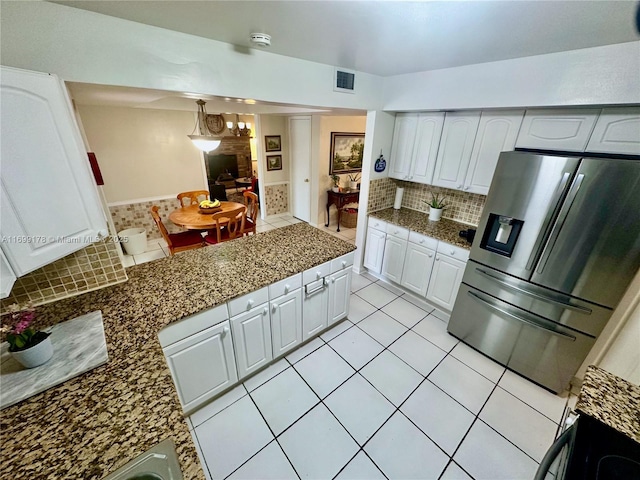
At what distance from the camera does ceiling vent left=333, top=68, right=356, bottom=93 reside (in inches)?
85.5

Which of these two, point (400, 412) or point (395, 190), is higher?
point (395, 190)

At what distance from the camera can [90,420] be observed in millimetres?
870

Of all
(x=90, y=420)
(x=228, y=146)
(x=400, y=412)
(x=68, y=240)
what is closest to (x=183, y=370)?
(x=90, y=420)

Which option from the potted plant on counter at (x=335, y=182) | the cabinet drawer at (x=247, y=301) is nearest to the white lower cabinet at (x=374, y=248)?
the cabinet drawer at (x=247, y=301)

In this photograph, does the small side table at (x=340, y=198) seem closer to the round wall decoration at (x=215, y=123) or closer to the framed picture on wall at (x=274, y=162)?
the framed picture on wall at (x=274, y=162)

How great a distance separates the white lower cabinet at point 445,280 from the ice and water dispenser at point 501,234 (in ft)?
1.32

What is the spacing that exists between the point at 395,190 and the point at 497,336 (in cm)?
196

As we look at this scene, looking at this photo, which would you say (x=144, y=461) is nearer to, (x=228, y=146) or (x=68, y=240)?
(x=68, y=240)

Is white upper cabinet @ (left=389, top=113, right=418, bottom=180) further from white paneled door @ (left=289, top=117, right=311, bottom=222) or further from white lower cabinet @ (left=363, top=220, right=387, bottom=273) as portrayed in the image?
white paneled door @ (left=289, top=117, right=311, bottom=222)

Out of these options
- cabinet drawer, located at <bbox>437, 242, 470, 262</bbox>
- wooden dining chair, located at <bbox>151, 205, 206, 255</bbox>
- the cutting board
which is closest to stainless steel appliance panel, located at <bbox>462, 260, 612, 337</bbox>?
cabinet drawer, located at <bbox>437, 242, 470, 262</bbox>

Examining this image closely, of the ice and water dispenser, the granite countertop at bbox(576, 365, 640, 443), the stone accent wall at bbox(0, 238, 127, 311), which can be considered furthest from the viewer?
the ice and water dispenser

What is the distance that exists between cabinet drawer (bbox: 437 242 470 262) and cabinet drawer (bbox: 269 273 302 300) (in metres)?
1.50

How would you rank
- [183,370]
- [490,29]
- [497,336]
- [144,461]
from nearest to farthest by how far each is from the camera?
[144,461], [490,29], [183,370], [497,336]

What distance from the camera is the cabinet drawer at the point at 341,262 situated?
6.93 feet
